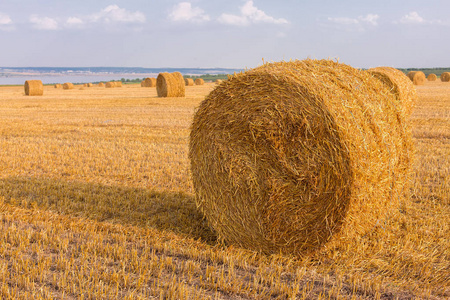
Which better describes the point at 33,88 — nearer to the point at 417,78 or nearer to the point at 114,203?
the point at 114,203

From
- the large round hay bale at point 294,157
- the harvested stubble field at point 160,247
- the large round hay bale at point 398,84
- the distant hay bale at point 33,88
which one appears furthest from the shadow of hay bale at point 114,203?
the distant hay bale at point 33,88

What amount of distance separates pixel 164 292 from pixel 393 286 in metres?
2.19

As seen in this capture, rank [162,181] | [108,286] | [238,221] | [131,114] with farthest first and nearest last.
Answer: [131,114]
[162,181]
[238,221]
[108,286]

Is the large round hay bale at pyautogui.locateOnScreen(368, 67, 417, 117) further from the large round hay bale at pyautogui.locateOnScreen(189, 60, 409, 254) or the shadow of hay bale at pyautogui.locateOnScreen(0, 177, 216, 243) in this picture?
the shadow of hay bale at pyautogui.locateOnScreen(0, 177, 216, 243)

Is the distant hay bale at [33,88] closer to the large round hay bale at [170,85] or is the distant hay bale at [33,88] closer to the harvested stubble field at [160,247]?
the large round hay bale at [170,85]

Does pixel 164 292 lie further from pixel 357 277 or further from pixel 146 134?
pixel 146 134

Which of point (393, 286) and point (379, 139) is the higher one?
point (379, 139)

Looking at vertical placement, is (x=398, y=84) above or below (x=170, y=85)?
below

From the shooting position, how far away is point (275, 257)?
4.82 m

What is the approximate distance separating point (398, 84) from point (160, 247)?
501 inches

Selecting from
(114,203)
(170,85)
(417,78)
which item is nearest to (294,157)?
(114,203)

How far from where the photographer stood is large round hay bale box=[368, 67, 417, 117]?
48.4ft

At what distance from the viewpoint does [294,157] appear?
464 cm

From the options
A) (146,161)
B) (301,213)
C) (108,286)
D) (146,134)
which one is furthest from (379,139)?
(146,134)
